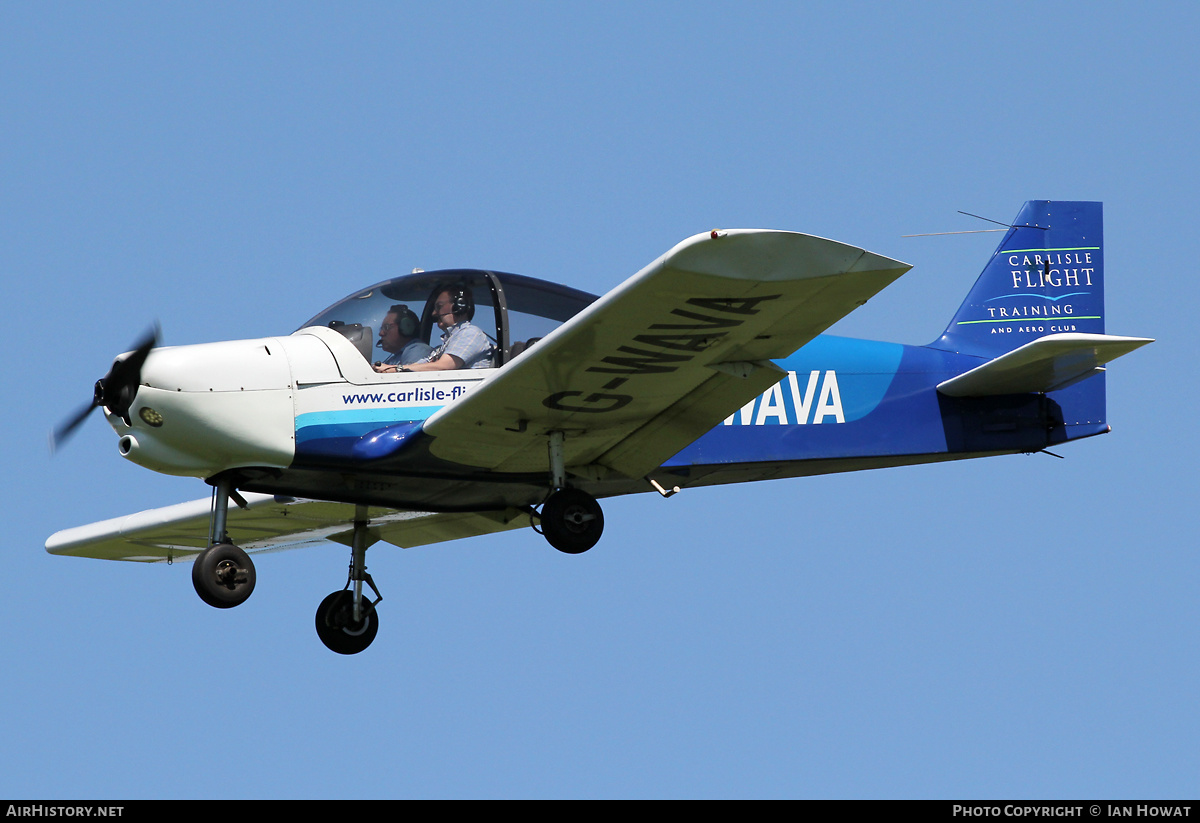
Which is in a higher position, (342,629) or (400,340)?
(400,340)

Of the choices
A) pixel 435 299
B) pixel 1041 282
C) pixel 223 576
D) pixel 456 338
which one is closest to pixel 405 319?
pixel 435 299

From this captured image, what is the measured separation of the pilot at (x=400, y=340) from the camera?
10844mm

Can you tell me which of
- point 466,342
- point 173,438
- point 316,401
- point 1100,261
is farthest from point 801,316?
point 1100,261

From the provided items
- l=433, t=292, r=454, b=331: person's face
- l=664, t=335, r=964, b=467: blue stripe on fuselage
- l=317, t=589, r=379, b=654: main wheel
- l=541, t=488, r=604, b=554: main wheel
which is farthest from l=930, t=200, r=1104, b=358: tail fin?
l=317, t=589, r=379, b=654: main wheel

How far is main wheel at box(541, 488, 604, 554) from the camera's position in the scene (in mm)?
10477

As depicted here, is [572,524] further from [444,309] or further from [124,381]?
[124,381]

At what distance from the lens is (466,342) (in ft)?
35.8

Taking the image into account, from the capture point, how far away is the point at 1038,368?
12.5m

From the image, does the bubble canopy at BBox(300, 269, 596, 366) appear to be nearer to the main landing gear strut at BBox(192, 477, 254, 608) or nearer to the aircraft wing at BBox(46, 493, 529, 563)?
the main landing gear strut at BBox(192, 477, 254, 608)

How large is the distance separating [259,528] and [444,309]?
3986mm

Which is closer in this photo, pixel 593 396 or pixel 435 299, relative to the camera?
pixel 593 396

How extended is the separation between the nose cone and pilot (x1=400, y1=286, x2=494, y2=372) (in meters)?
0.94

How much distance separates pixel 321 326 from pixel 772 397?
3.58m

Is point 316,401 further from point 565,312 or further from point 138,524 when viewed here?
point 138,524
